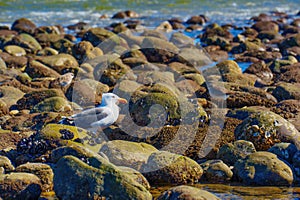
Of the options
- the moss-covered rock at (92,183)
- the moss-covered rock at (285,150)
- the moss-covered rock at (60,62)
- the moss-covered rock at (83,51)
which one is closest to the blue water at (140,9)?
the moss-covered rock at (83,51)

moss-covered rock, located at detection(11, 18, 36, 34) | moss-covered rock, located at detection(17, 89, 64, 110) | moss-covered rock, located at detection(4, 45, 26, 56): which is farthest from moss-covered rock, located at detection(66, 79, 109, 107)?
moss-covered rock, located at detection(11, 18, 36, 34)

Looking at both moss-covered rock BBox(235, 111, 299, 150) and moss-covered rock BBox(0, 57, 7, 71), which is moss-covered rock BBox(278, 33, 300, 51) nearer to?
moss-covered rock BBox(0, 57, 7, 71)

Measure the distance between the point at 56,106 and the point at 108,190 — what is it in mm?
5304

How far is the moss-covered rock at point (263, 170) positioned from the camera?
324 inches

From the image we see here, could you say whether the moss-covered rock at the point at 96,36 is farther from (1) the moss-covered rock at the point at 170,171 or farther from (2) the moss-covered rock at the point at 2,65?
(1) the moss-covered rock at the point at 170,171

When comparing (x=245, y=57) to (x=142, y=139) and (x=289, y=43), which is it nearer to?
(x=289, y=43)

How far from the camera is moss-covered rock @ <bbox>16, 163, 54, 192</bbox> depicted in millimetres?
7840

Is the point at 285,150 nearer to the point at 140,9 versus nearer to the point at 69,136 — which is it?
the point at 69,136

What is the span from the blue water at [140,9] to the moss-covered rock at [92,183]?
23765 millimetres

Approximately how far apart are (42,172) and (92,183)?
4.00 feet

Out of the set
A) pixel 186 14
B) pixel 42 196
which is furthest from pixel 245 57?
pixel 186 14

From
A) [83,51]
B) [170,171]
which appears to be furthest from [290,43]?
[170,171]

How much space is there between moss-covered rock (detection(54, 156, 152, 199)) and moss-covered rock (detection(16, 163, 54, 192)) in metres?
0.74

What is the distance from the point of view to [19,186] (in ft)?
24.2
